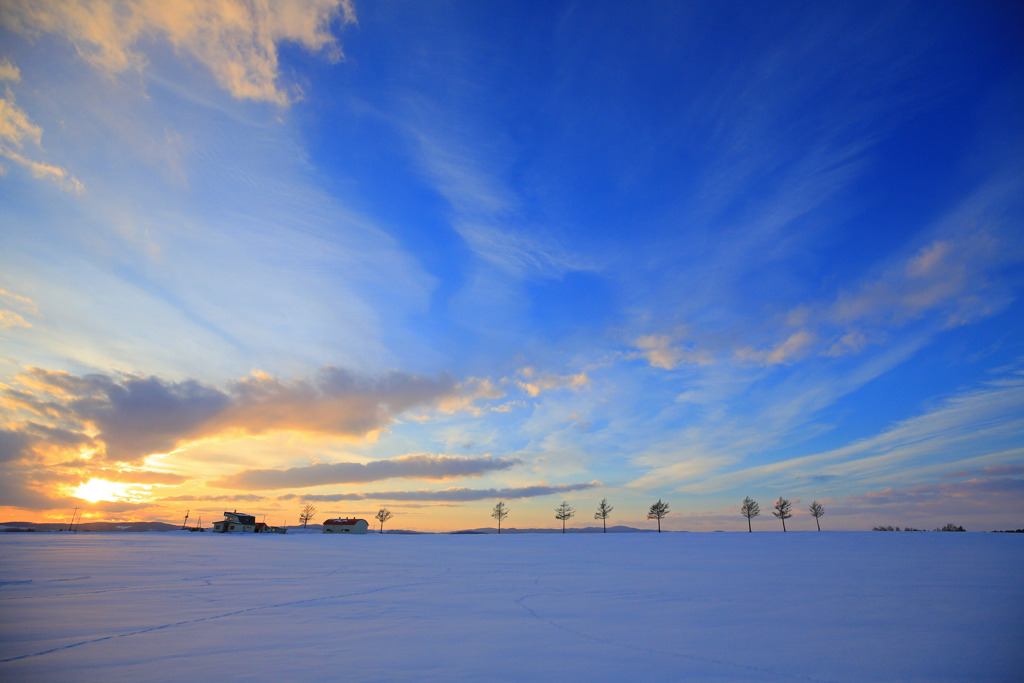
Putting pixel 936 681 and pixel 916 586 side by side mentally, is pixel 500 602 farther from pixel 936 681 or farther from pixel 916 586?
pixel 916 586

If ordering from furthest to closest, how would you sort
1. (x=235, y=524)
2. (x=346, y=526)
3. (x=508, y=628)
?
(x=346, y=526)
(x=235, y=524)
(x=508, y=628)

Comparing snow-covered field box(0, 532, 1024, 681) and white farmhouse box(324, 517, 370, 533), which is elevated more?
snow-covered field box(0, 532, 1024, 681)

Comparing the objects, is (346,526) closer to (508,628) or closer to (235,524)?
(235,524)

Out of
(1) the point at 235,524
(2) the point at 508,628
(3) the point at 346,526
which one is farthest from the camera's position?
(3) the point at 346,526

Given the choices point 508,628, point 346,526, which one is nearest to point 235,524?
point 346,526

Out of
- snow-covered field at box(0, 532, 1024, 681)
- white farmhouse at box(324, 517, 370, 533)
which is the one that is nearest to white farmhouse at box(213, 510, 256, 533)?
white farmhouse at box(324, 517, 370, 533)

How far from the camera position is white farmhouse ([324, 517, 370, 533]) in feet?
399

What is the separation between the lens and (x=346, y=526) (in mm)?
122312

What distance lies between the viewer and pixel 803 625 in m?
10.8

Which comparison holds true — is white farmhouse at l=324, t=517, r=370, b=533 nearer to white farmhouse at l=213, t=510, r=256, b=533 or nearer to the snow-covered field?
white farmhouse at l=213, t=510, r=256, b=533

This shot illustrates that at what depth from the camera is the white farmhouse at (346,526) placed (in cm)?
12175

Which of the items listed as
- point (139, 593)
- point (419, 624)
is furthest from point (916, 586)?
point (139, 593)

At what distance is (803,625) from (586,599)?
20.7 feet

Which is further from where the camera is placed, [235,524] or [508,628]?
[235,524]
